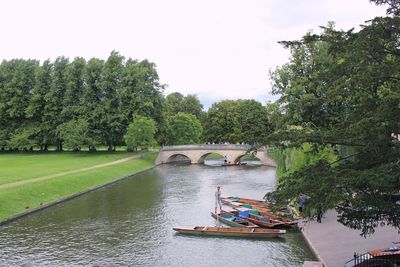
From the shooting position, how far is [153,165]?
2906 inches

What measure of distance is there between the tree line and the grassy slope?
17.5 m

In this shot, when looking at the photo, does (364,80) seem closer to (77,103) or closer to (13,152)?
(77,103)

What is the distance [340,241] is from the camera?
861 inches

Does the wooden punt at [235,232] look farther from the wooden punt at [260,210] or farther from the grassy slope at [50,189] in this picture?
the grassy slope at [50,189]

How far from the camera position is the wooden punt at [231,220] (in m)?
27.3

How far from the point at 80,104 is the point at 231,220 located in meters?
56.2

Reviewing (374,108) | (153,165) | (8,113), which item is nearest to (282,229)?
(374,108)

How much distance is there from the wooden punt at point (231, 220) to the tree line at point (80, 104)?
142 feet

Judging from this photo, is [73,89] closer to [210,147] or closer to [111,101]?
[111,101]

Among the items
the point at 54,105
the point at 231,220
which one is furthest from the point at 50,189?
the point at 54,105

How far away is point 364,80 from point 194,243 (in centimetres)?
1574

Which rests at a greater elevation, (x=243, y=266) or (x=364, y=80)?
(x=364, y=80)

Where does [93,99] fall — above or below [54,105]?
above

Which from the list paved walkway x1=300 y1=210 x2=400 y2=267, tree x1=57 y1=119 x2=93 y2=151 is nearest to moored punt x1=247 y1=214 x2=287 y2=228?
paved walkway x1=300 y1=210 x2=400 y2=267
